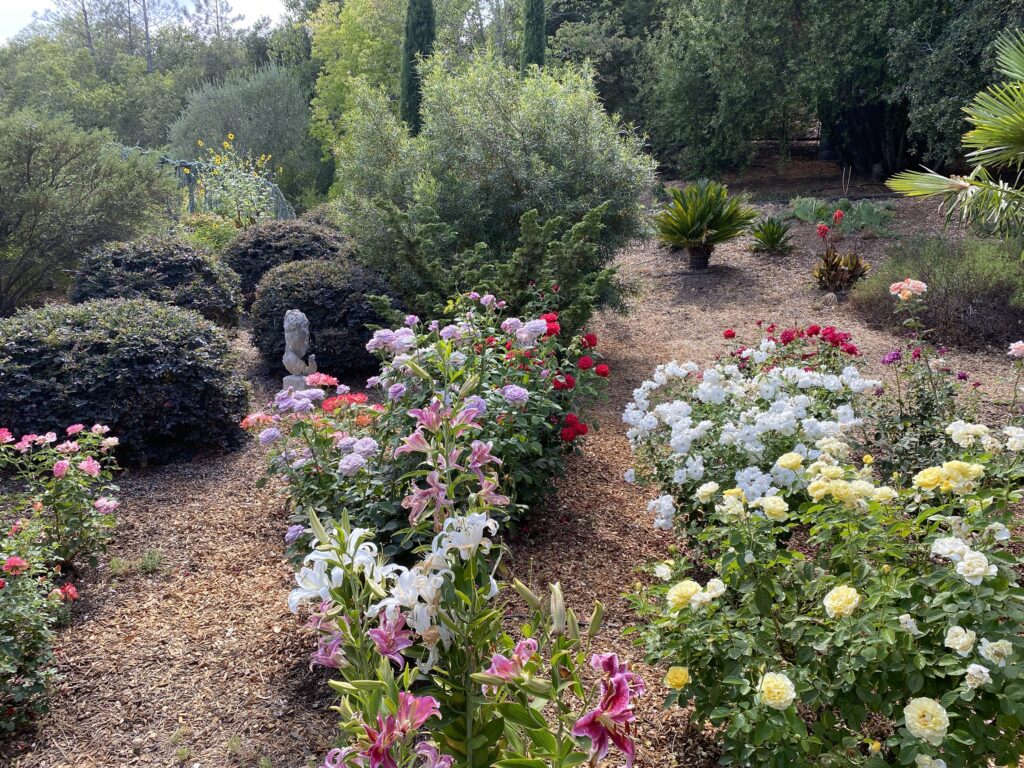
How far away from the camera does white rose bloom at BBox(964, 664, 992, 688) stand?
4.89ft

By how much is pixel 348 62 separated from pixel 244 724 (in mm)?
23027

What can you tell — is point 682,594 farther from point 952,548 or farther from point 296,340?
point 296,340

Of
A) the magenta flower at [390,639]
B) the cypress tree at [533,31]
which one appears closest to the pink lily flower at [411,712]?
the magenta flower at [390,639]

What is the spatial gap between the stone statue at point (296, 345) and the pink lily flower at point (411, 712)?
475 cm

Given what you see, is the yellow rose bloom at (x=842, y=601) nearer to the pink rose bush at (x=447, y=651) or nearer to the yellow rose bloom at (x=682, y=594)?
the yellow rose bloom at (x=682, y=594)

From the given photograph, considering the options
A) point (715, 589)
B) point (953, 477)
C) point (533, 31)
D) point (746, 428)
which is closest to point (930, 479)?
point (953, 477)

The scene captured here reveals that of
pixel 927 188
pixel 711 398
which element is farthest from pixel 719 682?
pixel 927 188

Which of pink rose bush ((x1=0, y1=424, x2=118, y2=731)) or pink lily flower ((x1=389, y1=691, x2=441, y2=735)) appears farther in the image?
pink rose bush ((x1=0, y1=424, x2=118, y2=731))

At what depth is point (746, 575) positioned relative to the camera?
6.62ft

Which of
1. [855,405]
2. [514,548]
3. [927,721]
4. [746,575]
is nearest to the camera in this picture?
[927,721]

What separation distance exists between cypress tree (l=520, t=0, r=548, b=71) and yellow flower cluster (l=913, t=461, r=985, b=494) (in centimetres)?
1391

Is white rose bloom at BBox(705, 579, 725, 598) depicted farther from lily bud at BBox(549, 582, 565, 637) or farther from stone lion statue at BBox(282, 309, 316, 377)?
stone lion statue at BBox(282, 309, 316, 377)

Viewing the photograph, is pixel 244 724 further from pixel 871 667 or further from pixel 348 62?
pixel 348 62

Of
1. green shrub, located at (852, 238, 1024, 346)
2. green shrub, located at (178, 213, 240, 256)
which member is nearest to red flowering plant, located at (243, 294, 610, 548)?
green shrub, located at (852, 238, 1024, 346)
